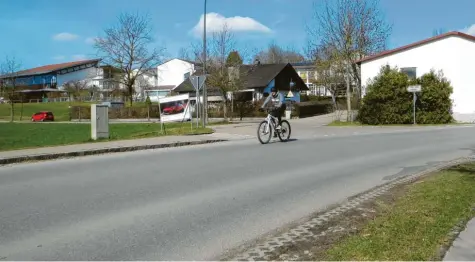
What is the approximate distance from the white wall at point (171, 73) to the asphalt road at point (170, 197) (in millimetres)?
88713

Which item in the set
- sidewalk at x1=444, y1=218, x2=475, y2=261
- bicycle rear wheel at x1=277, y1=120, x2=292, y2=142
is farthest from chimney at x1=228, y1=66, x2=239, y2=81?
sidewalk at x1=444, y1=218, x2=475, y2=261

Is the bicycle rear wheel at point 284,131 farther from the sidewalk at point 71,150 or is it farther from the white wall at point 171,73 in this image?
the white wall at point 171,73

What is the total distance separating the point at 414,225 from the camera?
16.5 feet

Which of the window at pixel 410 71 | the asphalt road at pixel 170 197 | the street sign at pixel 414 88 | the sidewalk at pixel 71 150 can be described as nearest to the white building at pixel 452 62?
the window at pixel 410 71

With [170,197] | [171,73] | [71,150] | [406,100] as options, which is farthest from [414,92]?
[171,73]

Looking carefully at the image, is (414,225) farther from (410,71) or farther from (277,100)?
(410,71)

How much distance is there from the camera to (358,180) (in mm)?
8883

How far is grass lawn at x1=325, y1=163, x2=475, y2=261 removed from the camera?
417 cm

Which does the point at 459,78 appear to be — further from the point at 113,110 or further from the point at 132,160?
the point at 113,110

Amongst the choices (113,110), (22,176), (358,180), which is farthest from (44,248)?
(113,110)

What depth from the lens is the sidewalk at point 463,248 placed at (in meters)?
3.98

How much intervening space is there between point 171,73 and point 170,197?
97893 millimetres

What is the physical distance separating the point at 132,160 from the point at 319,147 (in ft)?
20.5

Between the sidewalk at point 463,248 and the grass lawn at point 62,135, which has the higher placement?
the grass lawn at point 62,135
